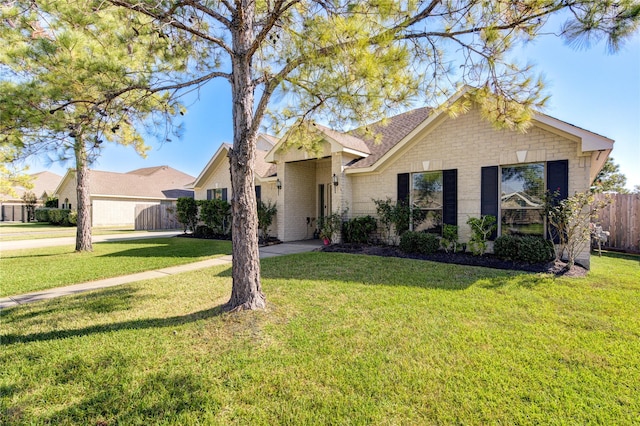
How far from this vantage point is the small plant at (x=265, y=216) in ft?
42.9

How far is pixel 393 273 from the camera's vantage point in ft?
22.5

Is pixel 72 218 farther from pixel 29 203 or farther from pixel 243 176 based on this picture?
pixel 243 176

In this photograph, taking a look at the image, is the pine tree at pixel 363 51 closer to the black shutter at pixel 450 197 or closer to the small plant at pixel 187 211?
the black shutter at pixel 450 197

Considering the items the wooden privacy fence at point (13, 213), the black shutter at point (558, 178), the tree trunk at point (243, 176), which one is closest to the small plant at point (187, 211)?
the tree trunk at point (243, 176)

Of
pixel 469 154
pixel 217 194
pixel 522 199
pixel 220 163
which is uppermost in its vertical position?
pixel 220 163

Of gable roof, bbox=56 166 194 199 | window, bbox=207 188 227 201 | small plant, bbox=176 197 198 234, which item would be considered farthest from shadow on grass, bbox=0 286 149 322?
gable roof, bbox=56 166 194 199

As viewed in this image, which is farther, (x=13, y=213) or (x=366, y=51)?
(x=13, y=213)

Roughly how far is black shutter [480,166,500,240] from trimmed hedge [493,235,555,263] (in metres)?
0.76

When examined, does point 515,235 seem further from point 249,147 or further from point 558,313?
point 249,147

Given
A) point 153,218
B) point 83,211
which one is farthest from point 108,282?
point 153,218

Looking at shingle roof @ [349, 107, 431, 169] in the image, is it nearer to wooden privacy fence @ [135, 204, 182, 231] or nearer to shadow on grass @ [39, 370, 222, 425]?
shadow on grass @ [39, 370, 222, 425]

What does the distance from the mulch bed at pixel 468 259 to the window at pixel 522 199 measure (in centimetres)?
107

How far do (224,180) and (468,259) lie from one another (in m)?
13.2

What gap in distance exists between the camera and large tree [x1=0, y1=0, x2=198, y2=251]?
4.25 meters
